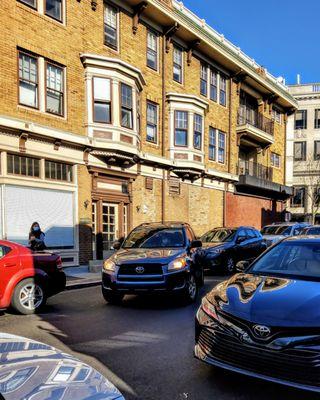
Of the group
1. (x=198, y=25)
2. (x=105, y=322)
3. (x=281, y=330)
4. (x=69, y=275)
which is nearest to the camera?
(x=281, y=330)

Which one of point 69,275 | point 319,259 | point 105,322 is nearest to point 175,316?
point 105,322

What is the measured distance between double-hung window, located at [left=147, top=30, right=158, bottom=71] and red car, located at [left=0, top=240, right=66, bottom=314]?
41.9ft

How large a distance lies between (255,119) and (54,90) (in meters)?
17.7

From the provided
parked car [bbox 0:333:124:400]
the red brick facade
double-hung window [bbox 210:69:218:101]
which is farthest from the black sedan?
the red brick facade

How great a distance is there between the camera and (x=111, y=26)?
15.7 meters

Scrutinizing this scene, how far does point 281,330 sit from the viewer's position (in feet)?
10.6

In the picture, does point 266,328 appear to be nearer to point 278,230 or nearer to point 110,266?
point 110,266

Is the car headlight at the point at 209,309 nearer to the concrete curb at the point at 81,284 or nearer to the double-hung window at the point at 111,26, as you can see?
the concrete curb at the point at 81,284

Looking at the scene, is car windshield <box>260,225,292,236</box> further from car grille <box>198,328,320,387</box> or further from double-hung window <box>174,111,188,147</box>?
car grille <box>198,328,320,387</box>

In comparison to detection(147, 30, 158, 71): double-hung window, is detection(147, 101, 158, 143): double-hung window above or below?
below

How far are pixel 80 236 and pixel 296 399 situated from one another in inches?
448

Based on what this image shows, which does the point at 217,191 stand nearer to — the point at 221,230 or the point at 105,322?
the point at 221,230

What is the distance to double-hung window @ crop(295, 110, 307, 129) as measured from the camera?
45375mm

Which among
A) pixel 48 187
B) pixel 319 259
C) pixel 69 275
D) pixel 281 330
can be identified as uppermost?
pixel 48 187
